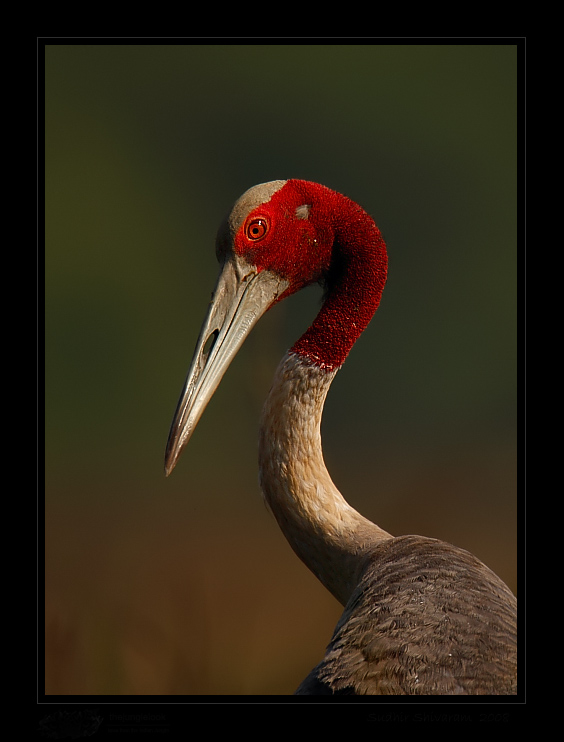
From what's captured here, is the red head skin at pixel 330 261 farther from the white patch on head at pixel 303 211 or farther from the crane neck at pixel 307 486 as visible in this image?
the crane neck at pixel 307 486

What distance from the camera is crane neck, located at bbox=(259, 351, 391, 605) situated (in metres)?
A: 3.02

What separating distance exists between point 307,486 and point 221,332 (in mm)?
622

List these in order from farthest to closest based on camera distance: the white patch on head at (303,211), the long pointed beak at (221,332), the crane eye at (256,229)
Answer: the white patch on head at (303,211), the crane eye at (256,229), the long pointed beak at (221,332)

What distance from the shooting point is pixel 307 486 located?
3027 millimetres

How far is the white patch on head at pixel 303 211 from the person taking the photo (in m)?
3.08

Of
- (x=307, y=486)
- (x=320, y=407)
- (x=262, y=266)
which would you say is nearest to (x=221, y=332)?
(x=262, y=266)

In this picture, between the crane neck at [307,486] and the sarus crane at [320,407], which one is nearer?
the sarus crane at [320,407]

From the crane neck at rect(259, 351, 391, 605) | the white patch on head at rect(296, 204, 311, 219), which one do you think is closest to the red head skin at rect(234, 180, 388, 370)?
the white patch on head at rect(296, 204, 311, 219)

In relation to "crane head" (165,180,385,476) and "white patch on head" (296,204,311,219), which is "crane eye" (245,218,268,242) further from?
"white patch on head" (296,204,311,219)

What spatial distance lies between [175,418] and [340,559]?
775 millimetres

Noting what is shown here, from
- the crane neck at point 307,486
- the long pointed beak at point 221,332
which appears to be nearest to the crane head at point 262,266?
the long pointed beak at point 221,332
